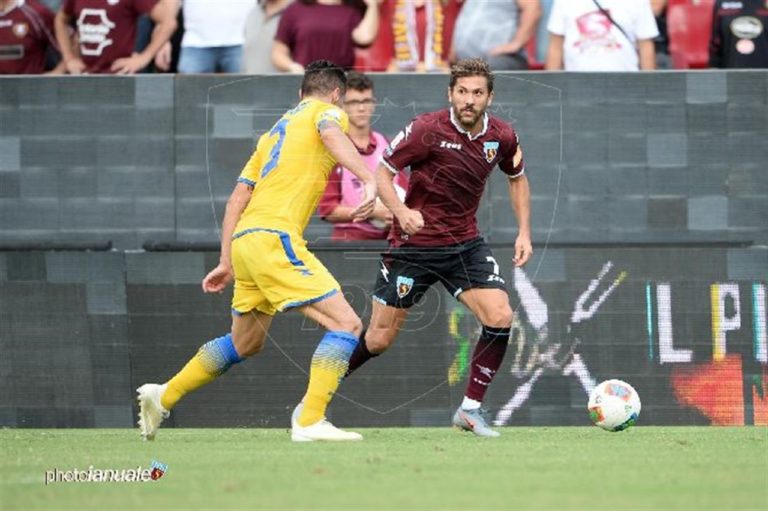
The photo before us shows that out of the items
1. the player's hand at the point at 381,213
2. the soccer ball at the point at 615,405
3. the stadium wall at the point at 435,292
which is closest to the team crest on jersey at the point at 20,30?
the stadium wall at the point at 435,292

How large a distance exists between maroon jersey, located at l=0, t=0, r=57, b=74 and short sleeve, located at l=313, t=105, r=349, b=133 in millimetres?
5034

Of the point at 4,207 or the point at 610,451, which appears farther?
the point at 4,207

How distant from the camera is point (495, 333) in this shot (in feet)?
39.4

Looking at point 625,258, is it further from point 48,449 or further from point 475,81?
point 48,449

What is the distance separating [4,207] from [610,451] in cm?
634

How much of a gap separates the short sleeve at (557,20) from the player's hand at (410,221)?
3843 millimetres

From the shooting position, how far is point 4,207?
14844mm

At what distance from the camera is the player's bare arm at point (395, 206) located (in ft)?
37.3

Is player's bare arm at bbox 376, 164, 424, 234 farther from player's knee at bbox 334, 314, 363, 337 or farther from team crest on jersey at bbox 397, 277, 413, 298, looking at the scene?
player's knee at bbox 334, 314, 363, 337

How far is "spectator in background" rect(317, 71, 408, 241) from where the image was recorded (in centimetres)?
1374

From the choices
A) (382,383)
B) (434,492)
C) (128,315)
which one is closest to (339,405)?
(382,383)

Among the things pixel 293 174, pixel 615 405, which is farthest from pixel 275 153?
pixel 615 405

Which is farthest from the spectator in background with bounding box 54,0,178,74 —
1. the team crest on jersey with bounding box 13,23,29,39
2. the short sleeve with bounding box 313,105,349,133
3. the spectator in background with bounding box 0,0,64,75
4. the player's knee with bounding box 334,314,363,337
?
the player's knee with bounding box 334,314,363,337

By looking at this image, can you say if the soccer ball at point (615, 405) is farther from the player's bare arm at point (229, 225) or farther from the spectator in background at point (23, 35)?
the spectator in background at point (23, 35)
